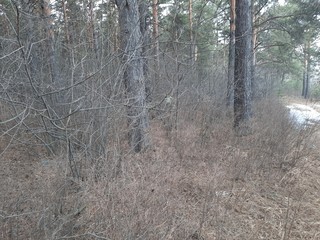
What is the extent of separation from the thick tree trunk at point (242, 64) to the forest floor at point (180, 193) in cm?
117

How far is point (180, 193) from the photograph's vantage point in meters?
3.84

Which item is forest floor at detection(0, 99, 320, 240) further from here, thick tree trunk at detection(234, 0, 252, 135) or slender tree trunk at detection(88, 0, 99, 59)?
slender tree trunk at detection(88, 0, 99, 59)

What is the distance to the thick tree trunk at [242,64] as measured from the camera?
692 centimetres

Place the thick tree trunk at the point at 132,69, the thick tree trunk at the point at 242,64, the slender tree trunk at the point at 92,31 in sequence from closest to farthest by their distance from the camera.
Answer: the slender tree trunk at the point at 92,31, the thick tree trunk at the point at 132,69, the thick tree trunk at the point at 242,64

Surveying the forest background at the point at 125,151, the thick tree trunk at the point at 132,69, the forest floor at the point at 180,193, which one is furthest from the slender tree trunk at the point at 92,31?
the forest floor at the point at 180,193

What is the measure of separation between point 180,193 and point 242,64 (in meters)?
4.32

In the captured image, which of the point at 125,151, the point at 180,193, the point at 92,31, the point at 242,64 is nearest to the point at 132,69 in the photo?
the point at 92,31

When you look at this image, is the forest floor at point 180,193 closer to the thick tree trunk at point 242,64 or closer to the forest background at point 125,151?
the forest background at point 125,151

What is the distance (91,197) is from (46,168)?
4.24 feet

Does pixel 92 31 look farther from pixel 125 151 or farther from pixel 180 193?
pixel 180 193

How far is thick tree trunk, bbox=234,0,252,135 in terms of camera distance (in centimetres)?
692

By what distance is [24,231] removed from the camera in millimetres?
2561

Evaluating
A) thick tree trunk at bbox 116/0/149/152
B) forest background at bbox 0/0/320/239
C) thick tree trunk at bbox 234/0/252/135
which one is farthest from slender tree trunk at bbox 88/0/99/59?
thick tree trunk at bbox 234/0/252/135

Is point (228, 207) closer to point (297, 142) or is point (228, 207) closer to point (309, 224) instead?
point (309, 224)
